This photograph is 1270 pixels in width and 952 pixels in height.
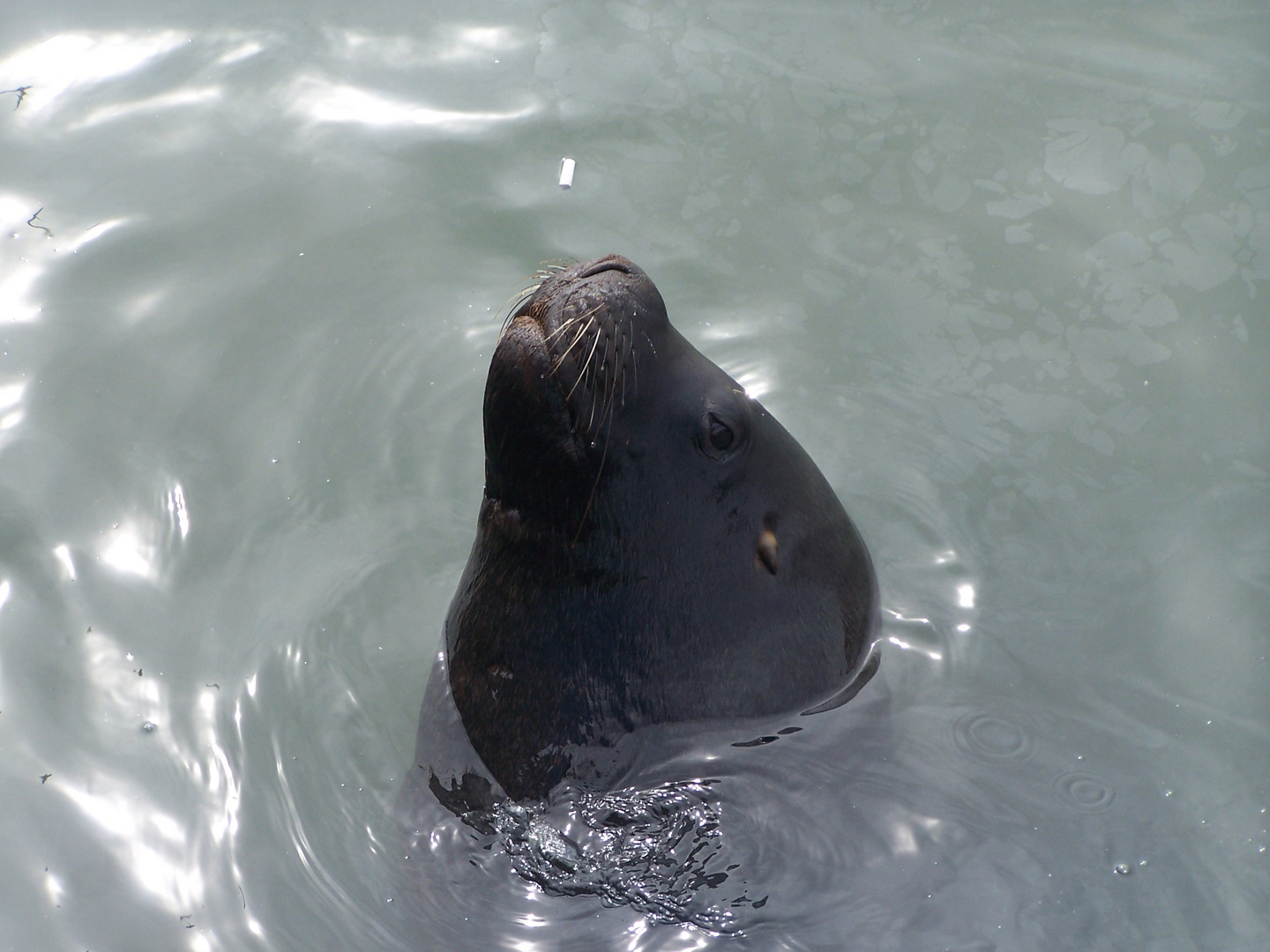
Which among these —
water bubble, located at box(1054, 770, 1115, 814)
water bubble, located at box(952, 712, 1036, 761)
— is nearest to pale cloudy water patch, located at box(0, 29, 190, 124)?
water bubble, located at box(952, 712, 1036, 761)

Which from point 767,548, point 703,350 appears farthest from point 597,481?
point 703,350

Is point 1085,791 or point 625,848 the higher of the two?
point 625,848

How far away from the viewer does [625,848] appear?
12.3 ft

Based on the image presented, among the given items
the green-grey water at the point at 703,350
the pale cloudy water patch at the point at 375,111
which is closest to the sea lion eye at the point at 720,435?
the green-grey water at the point at 703,350

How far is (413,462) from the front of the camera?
17.9 feet

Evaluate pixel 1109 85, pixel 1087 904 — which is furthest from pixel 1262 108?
pixel 1087 904

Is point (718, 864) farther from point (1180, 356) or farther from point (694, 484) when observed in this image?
point (1180, 356)

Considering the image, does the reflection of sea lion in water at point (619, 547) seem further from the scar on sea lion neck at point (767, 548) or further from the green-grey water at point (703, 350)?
the green-grey water at point (703, 350)

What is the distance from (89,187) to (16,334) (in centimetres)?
110

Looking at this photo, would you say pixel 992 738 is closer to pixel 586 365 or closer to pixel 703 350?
pixel 586 365

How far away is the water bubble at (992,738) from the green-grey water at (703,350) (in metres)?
0.03

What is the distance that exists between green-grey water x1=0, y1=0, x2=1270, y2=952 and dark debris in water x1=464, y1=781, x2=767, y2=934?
0.25 ft

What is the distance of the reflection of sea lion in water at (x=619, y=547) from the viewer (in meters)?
3.58

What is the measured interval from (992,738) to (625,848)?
1513mm
